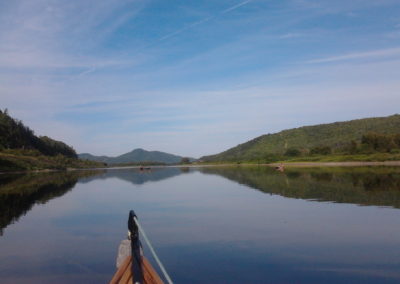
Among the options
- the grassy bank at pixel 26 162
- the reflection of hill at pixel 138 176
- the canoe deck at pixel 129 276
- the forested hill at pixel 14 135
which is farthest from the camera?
the forested hill at pixel 14 135

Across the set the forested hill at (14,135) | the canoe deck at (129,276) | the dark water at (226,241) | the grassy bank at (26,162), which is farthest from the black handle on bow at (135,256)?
the forested hill at (14,135)

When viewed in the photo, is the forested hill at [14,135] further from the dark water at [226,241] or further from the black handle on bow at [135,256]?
the black handle on bow at [135,256]

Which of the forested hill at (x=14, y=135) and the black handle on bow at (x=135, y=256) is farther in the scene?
the forested hill at (x=14, y=135)

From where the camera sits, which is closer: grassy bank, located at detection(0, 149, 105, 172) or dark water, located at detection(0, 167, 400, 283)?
dark water, located at detection(0, 167, 400, 283)

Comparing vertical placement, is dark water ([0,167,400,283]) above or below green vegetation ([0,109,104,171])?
below

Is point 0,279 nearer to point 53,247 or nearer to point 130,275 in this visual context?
point 53,247

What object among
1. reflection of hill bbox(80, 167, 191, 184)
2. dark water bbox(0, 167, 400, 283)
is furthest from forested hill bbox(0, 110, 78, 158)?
dark water bbox(0, 167, 400, 283)

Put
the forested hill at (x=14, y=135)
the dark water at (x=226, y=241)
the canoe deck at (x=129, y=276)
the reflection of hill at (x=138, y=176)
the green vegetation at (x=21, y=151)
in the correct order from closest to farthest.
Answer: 1. the canoe deck at (x=129, y=276)
2. the dark water at (x=226, y=241)
3. the reflection of hill at (x=138, y=176)
4. the green vegetation at (x=21, y=151)
5. the forested hill at (x=14, y=135)

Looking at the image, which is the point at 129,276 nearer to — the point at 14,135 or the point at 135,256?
the point at 135,256

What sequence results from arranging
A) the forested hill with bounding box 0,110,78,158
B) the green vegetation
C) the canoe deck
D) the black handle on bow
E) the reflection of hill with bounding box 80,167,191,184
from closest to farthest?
the canoe deck, the black handle on bow, the reflection of hill with bounding box 80,167,191,184, the green vegetation, the forested hill with bounding box 0,110,78,158

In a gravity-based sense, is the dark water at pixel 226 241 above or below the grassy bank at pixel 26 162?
below

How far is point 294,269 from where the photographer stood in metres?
13.4

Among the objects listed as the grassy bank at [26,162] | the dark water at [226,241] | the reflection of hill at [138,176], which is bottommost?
the dark water at [226,241]

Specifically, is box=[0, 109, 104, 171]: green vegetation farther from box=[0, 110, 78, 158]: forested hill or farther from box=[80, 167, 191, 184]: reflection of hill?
box=[80, 167, 191, 184]: reflection of hill
